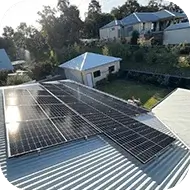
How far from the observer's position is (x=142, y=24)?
338cm

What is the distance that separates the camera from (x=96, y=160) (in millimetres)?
3195

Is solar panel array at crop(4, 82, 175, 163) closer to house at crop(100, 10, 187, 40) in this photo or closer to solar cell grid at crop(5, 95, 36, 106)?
solar cell grid at crop(5, 95, 36, 106)

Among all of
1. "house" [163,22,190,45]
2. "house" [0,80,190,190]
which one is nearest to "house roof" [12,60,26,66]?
"house" [0,80,190,190]

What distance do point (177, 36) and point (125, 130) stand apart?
1.96 metres

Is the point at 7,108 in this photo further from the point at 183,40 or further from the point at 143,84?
the point at 183,40

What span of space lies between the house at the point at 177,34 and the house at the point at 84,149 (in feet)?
5.89

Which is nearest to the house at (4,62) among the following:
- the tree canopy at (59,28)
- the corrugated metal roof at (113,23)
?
the tree canopy at (59,28)

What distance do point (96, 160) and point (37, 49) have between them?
6.60 ft

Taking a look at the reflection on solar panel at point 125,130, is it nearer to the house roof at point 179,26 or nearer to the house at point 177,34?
the house at point 177,34

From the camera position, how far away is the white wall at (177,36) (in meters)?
3.65

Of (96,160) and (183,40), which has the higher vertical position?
(183,40)

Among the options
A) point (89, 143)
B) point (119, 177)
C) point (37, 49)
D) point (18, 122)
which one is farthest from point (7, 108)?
point (119, 177)

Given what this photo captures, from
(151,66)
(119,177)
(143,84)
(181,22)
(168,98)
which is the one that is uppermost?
(181,22)

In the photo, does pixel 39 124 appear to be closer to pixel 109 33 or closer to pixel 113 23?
pixel 109 33
